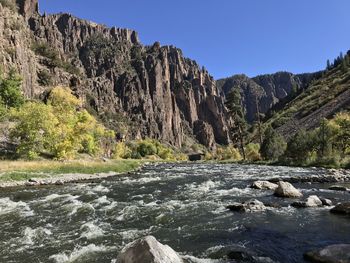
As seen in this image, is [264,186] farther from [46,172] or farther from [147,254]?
[46,172]

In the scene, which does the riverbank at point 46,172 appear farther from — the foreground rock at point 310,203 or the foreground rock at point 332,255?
the foreground rock at point 332,255

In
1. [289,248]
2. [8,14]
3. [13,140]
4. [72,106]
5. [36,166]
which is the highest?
[8,14]

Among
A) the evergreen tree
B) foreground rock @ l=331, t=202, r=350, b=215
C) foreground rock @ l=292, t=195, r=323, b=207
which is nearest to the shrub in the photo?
the evergreen tree

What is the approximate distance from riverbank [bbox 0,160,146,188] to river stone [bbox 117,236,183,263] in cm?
3216

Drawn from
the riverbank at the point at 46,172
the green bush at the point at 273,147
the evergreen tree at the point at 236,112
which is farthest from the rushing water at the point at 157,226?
the evergreen tree at the point at 236,112

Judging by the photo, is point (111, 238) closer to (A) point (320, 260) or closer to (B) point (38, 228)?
(B) point (38, 228)

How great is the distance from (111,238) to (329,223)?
40.6 feet

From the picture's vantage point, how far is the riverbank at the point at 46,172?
42.8m

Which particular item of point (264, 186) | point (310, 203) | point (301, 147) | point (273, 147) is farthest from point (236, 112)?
point (310, 203)

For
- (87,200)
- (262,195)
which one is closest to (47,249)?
(87,200)

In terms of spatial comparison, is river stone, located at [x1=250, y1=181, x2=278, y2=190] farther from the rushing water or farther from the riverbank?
the riverbank

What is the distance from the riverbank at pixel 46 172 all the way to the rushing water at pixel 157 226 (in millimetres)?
11266

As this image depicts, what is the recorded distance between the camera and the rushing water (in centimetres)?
1608

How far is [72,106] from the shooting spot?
7644 cm
